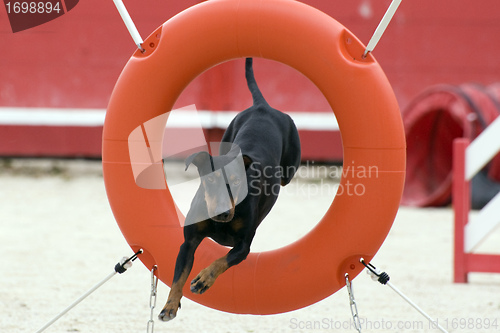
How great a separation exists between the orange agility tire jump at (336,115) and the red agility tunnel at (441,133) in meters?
3.42

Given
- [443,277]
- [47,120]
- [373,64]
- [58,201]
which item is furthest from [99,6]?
[373,64]

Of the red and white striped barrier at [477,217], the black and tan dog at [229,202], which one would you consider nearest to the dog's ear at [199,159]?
the black and tan dog at [229,202]

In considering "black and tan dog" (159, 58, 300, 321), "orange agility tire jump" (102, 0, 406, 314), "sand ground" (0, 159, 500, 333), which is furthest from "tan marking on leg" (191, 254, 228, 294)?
"sand ground" (0, 159, 500, 333)

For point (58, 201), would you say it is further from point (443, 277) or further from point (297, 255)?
point (297, 255)

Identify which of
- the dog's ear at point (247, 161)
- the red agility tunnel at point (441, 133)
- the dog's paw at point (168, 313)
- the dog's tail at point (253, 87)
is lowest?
the red agility tunnel at point (441, 133)

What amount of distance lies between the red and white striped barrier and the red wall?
3731 millimetres

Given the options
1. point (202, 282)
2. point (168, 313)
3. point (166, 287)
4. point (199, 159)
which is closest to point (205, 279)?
point (202, 282)

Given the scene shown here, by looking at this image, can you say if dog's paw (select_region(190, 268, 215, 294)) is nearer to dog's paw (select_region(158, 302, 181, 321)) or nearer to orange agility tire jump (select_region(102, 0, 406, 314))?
dog's paw (select_region(158, 302, 181, 321))

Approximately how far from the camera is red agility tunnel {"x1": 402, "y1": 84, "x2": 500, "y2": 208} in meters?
5.98

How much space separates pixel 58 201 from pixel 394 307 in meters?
3.71

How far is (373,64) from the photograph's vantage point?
2.58m

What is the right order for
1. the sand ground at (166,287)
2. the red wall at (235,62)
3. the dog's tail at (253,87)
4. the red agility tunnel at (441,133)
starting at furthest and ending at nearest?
1. the red wall at (235,62)
2. the red agility tunnel at (441,133)
3. the sand ground at (166,287)
4. the dog's tail at (253,87)

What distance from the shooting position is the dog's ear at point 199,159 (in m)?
2.28

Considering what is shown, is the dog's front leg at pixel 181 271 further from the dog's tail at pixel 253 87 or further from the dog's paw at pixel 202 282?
the dog's tail at pixel 253 87
